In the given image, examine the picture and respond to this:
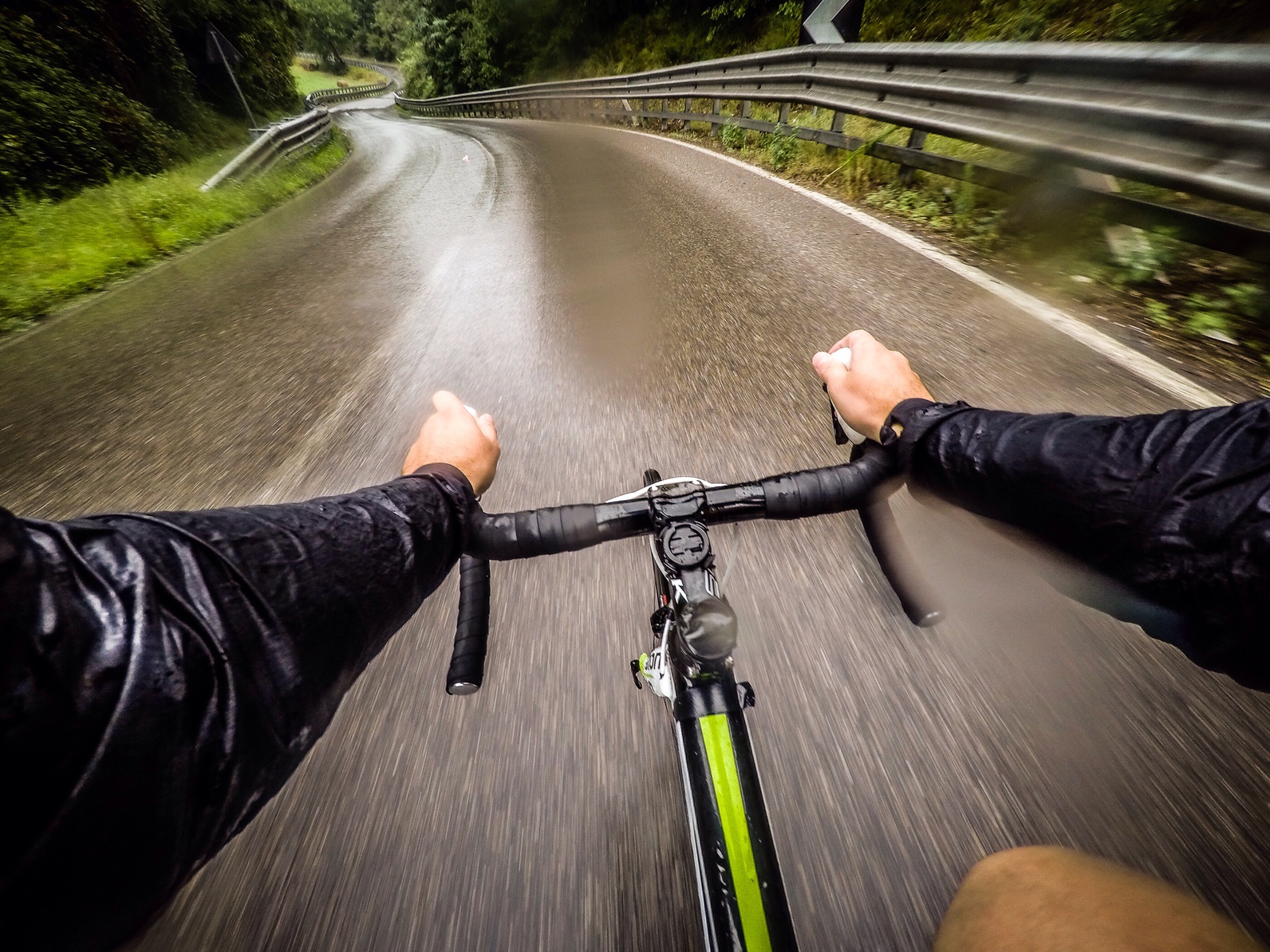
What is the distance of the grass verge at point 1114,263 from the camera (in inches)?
87.1

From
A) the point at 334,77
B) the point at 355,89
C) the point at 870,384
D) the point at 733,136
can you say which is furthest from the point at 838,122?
the point at 334,77

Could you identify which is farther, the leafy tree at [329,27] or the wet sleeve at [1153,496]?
the leafy tree at [329,27]

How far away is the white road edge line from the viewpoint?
1.98 m

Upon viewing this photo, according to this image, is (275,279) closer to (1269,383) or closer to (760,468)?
(760,468)

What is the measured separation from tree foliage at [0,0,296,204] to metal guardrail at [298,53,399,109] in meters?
11.9

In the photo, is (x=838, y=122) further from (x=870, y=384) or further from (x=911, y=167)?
(x=870, y=384)

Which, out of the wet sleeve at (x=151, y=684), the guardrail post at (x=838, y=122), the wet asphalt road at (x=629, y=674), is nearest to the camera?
the wet sleeve at (x=151, y=684)

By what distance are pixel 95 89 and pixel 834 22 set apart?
13.5 meters

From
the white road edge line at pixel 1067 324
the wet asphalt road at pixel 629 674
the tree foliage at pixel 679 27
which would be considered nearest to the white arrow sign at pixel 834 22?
the tree foliage at pixel 679 27

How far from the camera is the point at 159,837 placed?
0.56m

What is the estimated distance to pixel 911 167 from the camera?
14.6 ft

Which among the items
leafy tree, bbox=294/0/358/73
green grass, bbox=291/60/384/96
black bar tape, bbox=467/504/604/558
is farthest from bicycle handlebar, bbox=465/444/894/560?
leafy tree, bbox=294/0/358/73

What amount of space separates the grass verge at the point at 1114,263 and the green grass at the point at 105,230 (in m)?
7.52

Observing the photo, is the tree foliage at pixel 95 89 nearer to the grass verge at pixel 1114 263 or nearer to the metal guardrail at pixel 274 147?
the metal guardrail at pixel 274 147
